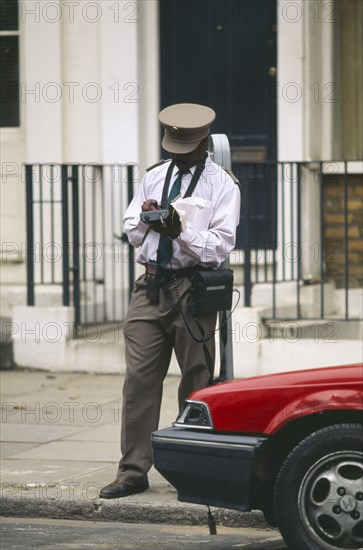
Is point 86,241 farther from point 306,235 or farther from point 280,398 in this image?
point 280,398

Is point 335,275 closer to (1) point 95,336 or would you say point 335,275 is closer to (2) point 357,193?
(2) point 357,193

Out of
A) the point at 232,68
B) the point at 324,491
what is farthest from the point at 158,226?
the point at 232,68

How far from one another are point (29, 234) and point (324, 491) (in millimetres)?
6325

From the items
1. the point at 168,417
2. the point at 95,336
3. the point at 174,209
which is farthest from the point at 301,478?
the point at 95,336

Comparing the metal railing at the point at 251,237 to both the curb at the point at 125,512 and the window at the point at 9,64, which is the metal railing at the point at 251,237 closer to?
the window at the point at 9,64

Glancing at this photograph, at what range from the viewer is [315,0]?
11.9 meters

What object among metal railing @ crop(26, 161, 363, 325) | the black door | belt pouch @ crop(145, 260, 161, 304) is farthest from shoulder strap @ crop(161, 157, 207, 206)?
the black door

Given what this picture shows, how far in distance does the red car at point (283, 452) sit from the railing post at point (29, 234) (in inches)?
222

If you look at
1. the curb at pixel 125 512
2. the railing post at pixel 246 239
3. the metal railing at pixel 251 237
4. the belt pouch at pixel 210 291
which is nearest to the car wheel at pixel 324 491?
the curb at pixel 125 512

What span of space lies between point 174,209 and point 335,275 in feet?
18.8

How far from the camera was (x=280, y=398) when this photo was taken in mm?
5742

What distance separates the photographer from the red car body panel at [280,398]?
5.66m

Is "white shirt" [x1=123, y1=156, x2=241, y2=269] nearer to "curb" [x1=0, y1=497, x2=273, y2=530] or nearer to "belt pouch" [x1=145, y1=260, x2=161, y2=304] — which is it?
"belt pouch" [x1=145, y1=260, x2=161, y2=304]

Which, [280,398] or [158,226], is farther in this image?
[158,226]
